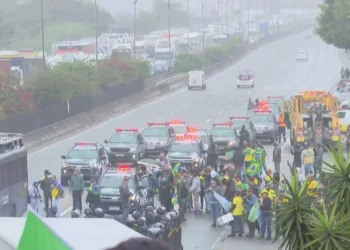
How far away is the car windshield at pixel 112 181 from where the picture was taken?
89.7ft

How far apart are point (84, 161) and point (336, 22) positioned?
41496 mm

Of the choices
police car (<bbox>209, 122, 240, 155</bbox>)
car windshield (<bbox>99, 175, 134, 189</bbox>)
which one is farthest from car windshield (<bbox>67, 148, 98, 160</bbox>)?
car windshield (<bbox>99, 175, 134, 189</bbox>)

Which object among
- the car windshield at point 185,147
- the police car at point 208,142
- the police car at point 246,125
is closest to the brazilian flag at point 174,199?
the police car at point 208,142

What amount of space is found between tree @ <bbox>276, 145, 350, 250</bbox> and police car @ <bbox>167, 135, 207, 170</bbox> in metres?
21.5

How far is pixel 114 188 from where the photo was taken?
89.3ft

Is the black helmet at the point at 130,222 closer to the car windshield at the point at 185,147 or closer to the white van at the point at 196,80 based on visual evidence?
the car windshield at the point at 185,147

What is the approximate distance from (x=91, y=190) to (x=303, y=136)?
15.8 m

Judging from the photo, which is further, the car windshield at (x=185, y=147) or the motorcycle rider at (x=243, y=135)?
the motorcycle rider at (x=243, y=135)

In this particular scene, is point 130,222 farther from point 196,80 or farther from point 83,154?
point 196,80

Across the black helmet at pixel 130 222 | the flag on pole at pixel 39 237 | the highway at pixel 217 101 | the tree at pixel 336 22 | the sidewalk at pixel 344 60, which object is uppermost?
the tree at pixel 336 22

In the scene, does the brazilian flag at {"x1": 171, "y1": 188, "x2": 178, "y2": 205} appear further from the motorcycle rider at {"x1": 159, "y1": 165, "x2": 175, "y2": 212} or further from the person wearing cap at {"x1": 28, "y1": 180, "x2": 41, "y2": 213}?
the person wearing cap at {"x1": 28, "y1": 180, "x2": 41, "y2": 213}

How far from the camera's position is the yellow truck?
39.9 meters

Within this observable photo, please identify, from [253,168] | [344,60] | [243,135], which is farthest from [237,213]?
[344,60]

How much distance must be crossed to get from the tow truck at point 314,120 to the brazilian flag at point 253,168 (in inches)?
351
